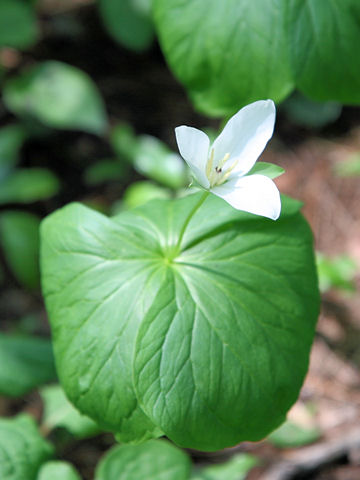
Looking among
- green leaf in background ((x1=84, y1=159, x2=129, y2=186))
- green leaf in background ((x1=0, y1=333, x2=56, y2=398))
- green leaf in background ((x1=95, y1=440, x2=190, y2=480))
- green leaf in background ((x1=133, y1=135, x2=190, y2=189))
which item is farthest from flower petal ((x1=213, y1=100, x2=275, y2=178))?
green leaf in background ((x1=84, y1=159, x2=129, y2=186))

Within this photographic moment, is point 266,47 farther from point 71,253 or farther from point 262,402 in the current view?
point 262,402

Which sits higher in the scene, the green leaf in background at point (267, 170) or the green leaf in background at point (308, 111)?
the green leaf in background at point (267, 170)

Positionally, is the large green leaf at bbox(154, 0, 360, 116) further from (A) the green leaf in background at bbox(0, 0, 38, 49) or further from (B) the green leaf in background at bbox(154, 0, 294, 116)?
(A) the green leaf in background at bbox(0, 0, 38, 49)

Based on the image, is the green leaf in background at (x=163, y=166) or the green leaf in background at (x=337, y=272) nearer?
the green leaf in background at (x=337, y=272)

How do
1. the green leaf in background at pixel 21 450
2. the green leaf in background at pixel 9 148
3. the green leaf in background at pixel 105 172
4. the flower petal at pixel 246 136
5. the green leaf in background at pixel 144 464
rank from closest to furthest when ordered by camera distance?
the flower petal at pixel 246 136
the green leaf in background at pixel 21 450
the green leaf in background at pixel 144 464
the green leaf in background at pixel 9 148
the green leaf in background at pixel 105 172

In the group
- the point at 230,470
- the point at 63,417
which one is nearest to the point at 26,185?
the point at 63,417

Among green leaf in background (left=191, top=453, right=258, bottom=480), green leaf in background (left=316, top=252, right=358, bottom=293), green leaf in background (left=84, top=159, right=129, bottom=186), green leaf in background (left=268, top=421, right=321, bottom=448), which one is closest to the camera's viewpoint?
green leaf in background (left=191, top=453, right=258, bottom=480)

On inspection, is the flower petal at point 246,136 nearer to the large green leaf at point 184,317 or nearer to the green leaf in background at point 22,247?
the large green leaf at point 184,317

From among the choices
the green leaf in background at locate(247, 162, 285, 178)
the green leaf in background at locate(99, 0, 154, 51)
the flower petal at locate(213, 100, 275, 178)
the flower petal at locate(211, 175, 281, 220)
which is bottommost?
the green leaf in background at locate(99, 0, 154, 51)

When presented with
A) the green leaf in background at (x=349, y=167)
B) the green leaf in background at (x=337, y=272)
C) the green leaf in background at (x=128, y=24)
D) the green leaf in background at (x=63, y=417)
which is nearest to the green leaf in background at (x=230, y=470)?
the green leaf in background at (x=63, y=417)
